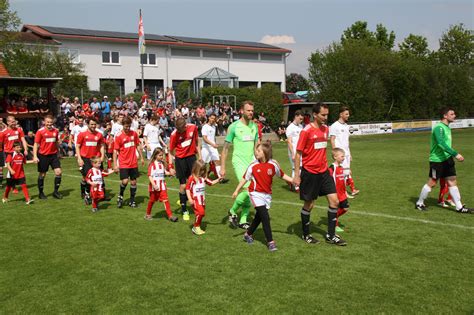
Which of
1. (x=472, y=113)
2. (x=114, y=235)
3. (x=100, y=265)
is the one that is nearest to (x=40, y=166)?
(x=114, y=235)

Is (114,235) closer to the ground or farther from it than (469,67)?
closer to the ground

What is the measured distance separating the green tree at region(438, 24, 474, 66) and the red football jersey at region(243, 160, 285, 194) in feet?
199

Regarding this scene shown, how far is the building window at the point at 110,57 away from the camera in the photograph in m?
49.3

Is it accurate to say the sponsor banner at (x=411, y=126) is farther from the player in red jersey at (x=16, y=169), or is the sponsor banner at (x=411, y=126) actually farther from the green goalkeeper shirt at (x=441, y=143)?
the player in red jersey at (x=16, y=169)

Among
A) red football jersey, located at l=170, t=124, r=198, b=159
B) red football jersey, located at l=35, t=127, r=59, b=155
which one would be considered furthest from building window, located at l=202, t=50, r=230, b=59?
red football jersey, located at l=170, t=124, r=198, b=159

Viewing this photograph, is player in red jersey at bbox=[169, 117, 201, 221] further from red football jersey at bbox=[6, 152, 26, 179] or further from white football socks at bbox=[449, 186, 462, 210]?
white football socks at bbox=[449, 186, 462, 210]

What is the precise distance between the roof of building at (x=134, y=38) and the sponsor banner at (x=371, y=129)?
2433cm

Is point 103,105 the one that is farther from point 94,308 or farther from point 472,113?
point 472,113

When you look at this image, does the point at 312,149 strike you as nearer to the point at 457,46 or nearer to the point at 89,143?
the point at 89,143

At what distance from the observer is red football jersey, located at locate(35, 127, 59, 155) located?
11.6 meters

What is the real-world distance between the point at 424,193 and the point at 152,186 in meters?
5.78

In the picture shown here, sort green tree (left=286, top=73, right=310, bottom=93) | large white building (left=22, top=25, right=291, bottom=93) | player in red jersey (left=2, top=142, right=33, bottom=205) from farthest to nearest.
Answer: green tree (left=286, top=73, right=310, bottom=93)
large white building (left=22, top=25, right=291, bottom=93)
player in red jersey (left=2, top=142, right=33, bottom=205)

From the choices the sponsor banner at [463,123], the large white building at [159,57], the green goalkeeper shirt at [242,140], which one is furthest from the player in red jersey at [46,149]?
the sponsor banner at [463,123]

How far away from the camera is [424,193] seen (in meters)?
9.65
